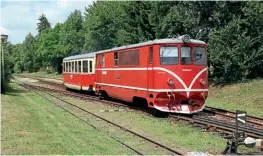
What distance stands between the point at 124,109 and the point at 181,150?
927 centimetres

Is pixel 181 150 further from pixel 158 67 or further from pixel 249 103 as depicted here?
pixel 249 103

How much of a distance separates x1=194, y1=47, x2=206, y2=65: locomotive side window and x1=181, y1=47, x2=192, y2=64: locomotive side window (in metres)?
0.29

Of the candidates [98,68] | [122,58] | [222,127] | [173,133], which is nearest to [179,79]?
[222,127]

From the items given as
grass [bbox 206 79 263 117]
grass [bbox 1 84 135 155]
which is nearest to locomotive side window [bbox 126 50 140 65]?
grass [bbox 1 84 135 155]

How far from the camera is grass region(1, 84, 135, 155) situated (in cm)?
921

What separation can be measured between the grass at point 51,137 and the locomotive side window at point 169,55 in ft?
13.2

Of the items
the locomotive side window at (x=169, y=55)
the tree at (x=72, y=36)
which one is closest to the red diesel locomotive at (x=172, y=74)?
the locomotive side window at (x=169, y=55)

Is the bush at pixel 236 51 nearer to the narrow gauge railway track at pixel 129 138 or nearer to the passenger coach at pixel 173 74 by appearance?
the passenger coach at pixel 173 74

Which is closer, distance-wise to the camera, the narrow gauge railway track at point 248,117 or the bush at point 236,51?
the narrow gauge railway track at point 248,117

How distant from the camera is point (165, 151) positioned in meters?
9.44

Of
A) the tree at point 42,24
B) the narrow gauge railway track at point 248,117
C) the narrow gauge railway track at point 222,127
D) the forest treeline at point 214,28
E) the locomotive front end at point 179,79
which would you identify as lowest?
the narrow gauge railway track at point 248,117

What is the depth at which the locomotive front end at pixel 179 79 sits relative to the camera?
15.2 metres

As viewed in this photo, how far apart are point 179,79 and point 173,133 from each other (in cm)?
384

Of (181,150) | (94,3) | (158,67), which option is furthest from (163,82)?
(94,3)
